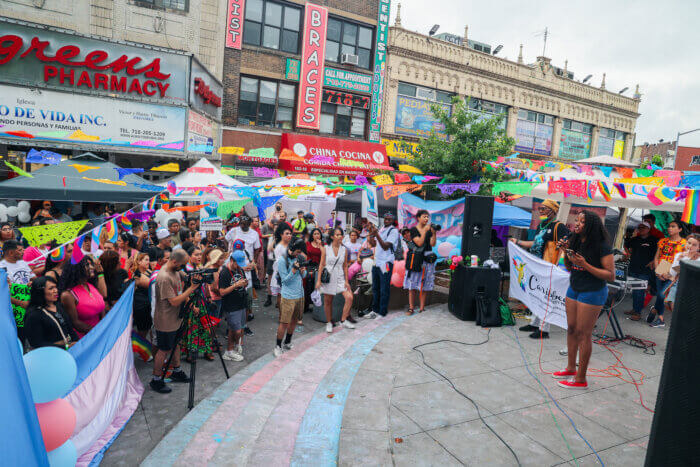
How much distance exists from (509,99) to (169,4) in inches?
789

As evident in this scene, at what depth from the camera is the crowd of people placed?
505 centimetres

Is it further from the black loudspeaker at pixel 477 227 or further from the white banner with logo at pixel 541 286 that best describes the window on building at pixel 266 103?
the white banner with logo at pixel 541 286

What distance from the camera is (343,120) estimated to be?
74.0 feet

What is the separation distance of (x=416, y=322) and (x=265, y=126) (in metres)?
16.0

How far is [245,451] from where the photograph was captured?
3.75 m

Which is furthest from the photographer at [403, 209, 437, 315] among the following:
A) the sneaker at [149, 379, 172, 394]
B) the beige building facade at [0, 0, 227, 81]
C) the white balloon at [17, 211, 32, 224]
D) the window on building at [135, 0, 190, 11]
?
the window on building at [135, 0, 190, 11]

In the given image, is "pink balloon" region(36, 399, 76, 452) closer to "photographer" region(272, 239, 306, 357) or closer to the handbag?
"photographer" region(272, 239, 306, 357)

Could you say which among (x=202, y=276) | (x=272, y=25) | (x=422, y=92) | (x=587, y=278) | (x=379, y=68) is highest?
(x=272, y=25)

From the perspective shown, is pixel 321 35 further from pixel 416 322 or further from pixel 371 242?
pixel 416 322

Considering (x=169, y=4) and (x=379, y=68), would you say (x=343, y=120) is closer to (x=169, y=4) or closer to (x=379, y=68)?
(x=379, y=68)

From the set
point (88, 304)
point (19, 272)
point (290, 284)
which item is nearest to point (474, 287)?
point (290, 284)

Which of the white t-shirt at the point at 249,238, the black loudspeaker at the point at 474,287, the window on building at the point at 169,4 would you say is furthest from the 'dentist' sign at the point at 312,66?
the black loudspeaker at the point at 474,287

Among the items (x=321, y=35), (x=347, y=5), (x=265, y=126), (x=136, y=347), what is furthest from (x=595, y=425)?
(x=347, y=5)

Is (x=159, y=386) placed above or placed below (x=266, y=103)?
below
